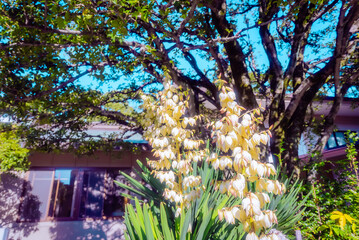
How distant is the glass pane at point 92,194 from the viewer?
8039 millimetres

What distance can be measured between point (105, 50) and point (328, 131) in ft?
19.2

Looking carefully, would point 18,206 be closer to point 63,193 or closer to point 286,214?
point 63,193

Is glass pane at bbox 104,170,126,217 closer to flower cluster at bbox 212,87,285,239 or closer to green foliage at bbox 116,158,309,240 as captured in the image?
green foliage at bbox 116,158,309,240

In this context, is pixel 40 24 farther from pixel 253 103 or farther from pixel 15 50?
pixel 253 103

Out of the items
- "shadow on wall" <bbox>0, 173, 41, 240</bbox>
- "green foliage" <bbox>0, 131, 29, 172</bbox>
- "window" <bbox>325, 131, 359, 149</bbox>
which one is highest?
"window" <bbox>325, 131, 359, 149</bbox>

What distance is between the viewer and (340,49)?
15.1 ft

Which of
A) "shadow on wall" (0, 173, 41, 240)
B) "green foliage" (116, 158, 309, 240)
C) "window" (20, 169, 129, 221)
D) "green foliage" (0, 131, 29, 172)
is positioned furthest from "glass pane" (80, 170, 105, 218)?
"green foliage" (116, 158, 309, 240)

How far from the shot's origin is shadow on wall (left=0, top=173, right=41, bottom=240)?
24.6 ft

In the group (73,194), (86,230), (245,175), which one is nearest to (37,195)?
(73,194)

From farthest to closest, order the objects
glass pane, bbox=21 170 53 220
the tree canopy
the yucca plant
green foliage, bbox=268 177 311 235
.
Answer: glass pane, bbox=21 170 53 220, the tree canopy, green foliage, bbox=268 177 311 235, the yucca plant

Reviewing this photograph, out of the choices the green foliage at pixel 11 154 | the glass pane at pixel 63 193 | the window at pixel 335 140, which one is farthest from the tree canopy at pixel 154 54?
the window at pixel 335 140

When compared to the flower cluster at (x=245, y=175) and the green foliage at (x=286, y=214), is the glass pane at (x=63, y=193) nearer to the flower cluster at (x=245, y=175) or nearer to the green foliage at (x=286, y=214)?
the green foliage at (x=286, y=214)

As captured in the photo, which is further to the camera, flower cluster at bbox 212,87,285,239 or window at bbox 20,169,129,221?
window at bbox 20,169,129,221

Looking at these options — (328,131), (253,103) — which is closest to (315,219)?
(253,103)
